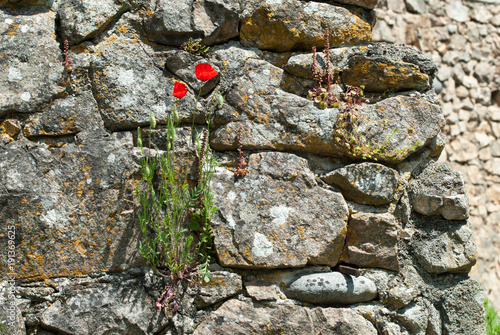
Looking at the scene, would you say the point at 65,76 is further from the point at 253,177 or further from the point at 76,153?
the point at 253,177

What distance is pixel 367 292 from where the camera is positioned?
2.19 metres

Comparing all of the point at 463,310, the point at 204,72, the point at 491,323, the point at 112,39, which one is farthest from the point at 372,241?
the point at 491,323

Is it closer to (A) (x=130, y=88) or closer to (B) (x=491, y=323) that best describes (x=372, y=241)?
(A) (x=130, y=88)

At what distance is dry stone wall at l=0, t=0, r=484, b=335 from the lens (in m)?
2.05

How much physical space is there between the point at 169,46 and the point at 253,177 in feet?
2.81

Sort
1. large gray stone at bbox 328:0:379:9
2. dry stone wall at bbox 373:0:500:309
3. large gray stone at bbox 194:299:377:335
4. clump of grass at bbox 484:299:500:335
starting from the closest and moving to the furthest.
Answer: large gray stone at bbox 194:299:377:335 → large gray stone at bbox 328:0:379:9 → clump of grass at bbox 484:299:500:335 → dry stone wall at bbox 373:0:500:309

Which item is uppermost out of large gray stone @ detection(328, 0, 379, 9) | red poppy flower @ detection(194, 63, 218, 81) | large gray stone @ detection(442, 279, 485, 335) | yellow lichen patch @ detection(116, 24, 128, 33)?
large gray stone @ detection(328, 0, 379, 9)

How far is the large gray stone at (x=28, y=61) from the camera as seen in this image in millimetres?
2119

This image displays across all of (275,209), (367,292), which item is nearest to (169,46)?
(275,209)

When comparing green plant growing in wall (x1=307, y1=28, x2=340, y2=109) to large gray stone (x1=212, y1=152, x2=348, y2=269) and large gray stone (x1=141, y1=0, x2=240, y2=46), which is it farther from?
large gray stone (x1=141, y1=0, x2=240, y2=46)

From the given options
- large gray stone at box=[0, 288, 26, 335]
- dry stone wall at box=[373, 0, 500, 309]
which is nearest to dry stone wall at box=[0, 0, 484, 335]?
large gray stone at box=[0, 288, 26, 335]

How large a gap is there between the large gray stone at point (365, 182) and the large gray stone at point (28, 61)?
1488 millimetres

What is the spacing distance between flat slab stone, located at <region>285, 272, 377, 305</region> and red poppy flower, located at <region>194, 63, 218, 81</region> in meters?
1.11

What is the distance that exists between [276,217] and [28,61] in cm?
147
